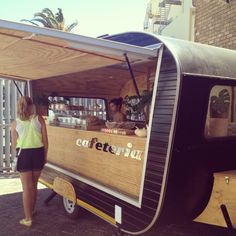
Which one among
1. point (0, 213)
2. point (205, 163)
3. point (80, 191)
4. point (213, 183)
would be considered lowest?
point (0, 213)

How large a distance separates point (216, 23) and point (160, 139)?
229 inches

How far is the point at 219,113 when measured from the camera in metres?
3.67

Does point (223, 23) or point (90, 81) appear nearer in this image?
point (90, 81)

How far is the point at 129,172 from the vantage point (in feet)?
A: 12.3

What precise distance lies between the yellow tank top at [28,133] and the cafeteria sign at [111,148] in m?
0.59

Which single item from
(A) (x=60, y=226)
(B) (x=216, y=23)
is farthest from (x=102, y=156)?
(B) (x=216, y=23)

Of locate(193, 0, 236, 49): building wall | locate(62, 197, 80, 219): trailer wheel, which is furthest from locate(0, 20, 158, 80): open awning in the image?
locate(193, 0, 236, 49): building wall

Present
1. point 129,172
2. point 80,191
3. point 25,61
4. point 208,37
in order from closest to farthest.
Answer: point 129,172 < point 80,191 < point 25,61 < point 208,37

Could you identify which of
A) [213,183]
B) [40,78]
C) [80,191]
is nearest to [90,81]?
[40,78]

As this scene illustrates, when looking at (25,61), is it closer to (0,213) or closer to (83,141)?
(83,141)

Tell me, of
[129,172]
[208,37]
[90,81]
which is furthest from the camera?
[208,37]

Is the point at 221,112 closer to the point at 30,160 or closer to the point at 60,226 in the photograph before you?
the point at 30,160

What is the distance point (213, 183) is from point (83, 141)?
6.52 feet

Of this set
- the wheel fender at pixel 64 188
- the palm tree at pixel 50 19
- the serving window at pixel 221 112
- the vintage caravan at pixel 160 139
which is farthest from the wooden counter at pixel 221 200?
the palm tree at pixel 50 19
